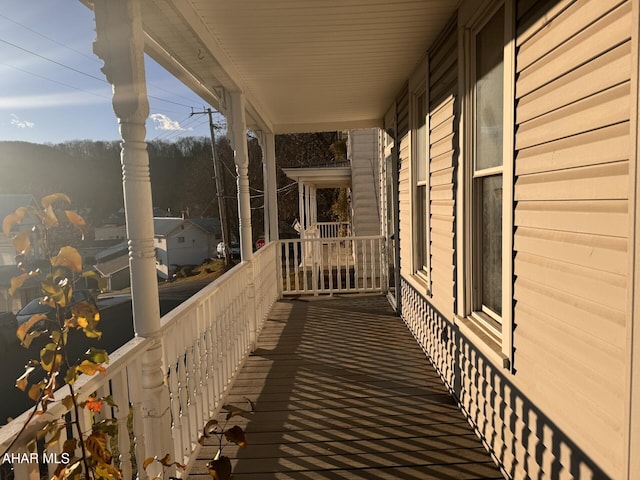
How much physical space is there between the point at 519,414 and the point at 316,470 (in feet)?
3.74

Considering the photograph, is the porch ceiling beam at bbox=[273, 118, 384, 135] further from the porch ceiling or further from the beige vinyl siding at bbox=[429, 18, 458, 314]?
the beige vinyl siding at bbox=[429, 18, 458, 314]

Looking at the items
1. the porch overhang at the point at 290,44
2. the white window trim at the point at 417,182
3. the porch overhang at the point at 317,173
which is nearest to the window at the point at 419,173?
the white window trim at the point at 417,182

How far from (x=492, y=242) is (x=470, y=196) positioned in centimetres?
39

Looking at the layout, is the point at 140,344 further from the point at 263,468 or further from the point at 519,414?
the point at 519,414

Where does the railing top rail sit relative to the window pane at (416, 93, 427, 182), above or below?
below

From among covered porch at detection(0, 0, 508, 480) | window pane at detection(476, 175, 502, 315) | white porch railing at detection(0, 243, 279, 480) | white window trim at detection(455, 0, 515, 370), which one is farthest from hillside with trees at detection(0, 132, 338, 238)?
window pane at detection(476, 175, 502, 315)

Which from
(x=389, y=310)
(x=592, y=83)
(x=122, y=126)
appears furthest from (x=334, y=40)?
(x=389, y=310)

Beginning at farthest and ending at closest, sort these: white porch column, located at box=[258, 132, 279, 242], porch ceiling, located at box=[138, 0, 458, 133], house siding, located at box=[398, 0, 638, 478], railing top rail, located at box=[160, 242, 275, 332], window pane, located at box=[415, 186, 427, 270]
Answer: white porch column, located at box=[258, 132, 279, 242], window pane, located at box=[415, 186, 427, 270], porch ceiling, located at box=[138, 0, 458, 133], railing top rail, located at box=[160, 242, 275, 332], house siding, located at box=[398, 0, 638, 478]

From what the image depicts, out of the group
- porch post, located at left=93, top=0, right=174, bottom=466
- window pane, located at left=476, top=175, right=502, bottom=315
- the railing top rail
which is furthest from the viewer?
window pane, located at left=476, top=175, right=502, bottom=315

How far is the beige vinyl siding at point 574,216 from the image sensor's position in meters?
1.26

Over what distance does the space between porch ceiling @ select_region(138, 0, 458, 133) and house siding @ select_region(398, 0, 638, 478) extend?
132 cm

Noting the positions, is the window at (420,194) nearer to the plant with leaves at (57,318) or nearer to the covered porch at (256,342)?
the covered porch at (256,342)

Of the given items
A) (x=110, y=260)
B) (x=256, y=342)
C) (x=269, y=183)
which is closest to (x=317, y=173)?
(x=269, y=183)

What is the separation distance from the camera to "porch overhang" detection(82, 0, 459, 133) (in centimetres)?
269
